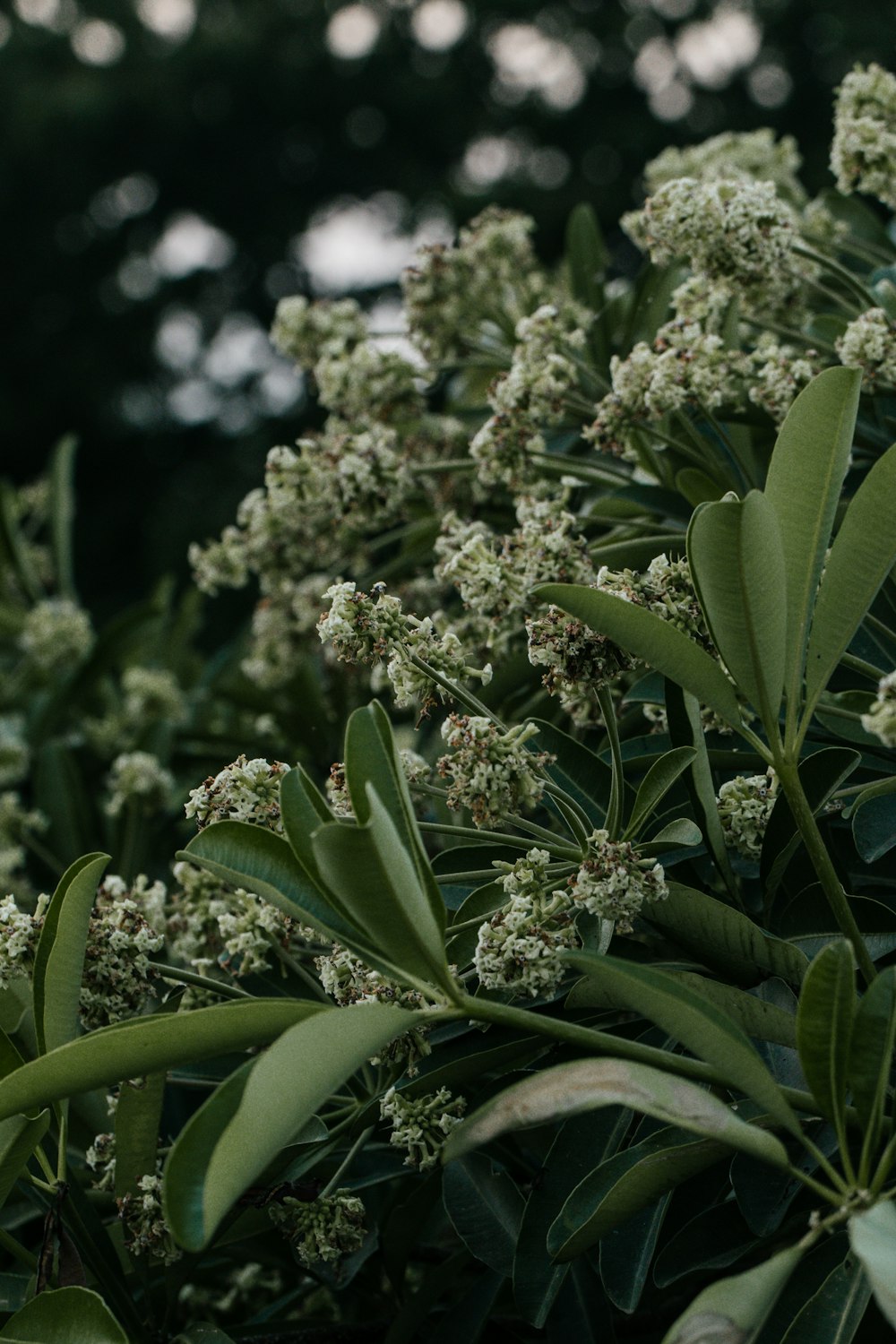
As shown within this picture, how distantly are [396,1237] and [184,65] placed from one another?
628 inches

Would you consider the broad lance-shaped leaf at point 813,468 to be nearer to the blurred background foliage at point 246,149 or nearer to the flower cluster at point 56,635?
the flower cluster at point 56,635

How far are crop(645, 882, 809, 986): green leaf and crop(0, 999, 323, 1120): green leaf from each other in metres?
0.34

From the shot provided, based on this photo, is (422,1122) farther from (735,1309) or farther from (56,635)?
(56,635)

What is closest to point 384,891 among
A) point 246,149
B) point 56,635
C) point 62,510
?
point 56,635

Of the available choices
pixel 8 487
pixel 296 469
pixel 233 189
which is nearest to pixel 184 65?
pixel 233 189

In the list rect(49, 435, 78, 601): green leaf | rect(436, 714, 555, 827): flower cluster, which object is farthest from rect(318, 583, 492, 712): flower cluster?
rect(49, 435, 78, 601): green leaf

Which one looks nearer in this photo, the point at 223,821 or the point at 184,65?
the point at 223,821

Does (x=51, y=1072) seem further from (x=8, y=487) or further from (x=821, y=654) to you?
(x=8, y=487)

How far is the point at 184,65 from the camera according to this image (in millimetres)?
15305

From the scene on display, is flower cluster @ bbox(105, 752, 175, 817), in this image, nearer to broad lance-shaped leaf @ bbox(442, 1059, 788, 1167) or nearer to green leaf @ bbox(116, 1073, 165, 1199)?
green leaf @ bbox(116, 1073, 165, 1199)

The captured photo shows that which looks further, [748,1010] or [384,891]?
[748,1010]

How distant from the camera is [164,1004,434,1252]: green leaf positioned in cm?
86

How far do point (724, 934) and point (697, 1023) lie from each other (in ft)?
0.84

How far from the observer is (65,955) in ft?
3.78
